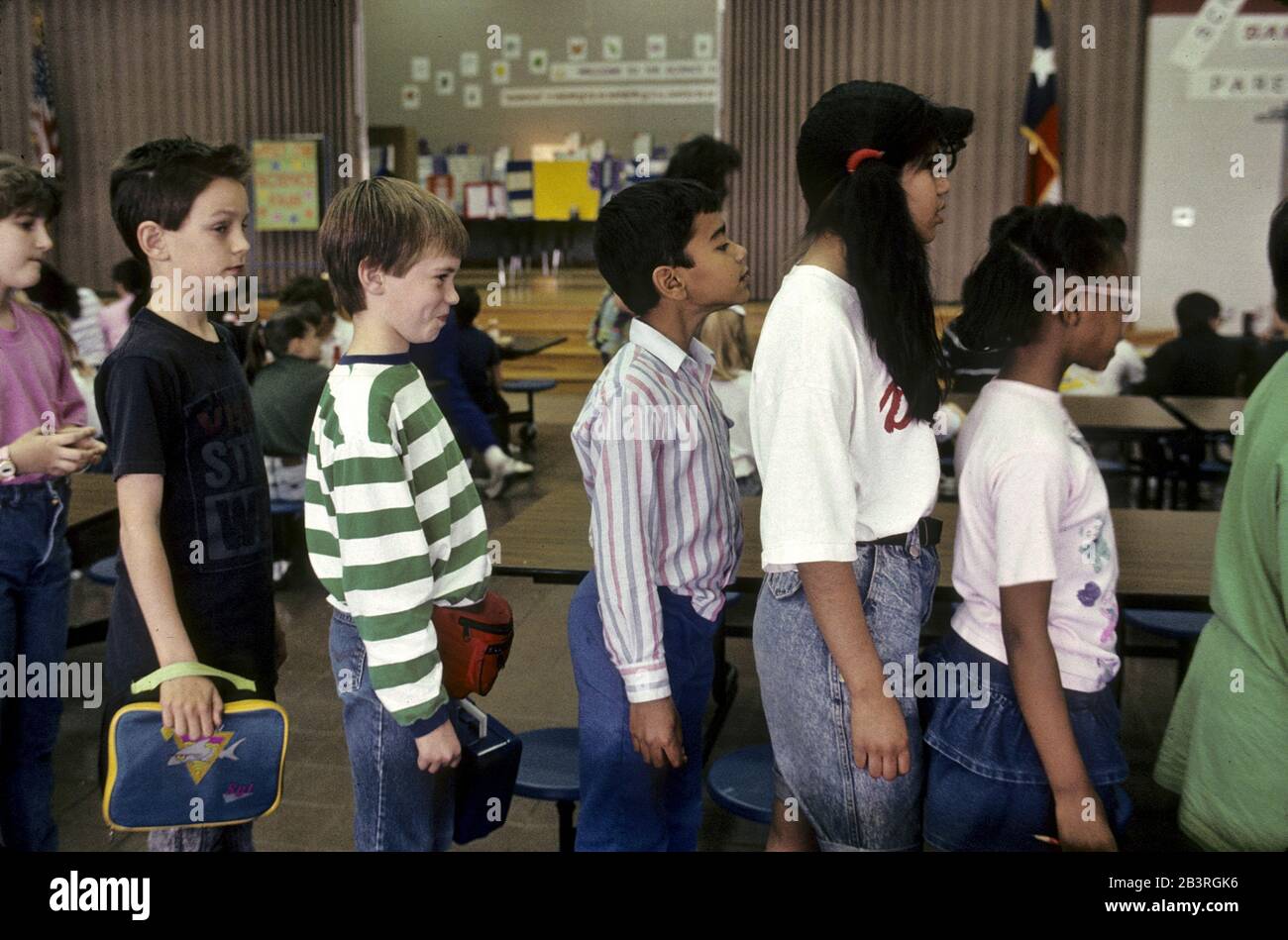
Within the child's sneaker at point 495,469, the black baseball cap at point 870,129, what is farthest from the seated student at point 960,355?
the child's sneaker at point 495,469

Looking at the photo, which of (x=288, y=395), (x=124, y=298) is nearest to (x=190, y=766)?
(x=288, y=395)

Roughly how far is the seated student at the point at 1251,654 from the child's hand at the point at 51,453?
174 centimetres

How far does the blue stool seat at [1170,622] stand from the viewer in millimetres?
2902

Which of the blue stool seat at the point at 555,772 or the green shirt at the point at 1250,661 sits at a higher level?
the green shirt at the point at 1250,661

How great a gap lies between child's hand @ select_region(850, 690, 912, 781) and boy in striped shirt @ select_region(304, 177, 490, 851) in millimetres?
541

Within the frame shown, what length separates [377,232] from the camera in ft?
5.34

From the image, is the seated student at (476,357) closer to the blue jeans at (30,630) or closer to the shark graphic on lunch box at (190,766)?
the blue jeans at (30,630)

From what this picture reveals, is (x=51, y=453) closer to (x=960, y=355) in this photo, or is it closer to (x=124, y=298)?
(x=960, y=355)

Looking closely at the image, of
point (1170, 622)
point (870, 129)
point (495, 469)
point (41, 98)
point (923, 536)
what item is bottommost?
point (495, 469)

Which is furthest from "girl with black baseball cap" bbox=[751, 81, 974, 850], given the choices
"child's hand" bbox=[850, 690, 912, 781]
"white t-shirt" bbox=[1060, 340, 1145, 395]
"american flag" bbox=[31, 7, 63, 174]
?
"american flag" bbox=[31, 7, 63, 174]

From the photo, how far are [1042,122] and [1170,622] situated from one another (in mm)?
6982

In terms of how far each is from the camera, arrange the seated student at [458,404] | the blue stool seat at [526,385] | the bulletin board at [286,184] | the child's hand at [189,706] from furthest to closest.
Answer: the bulletin board at [286,184] → the blue stool seat at [526,385] → the seated student at [458,404] → the child's hand at [189,706]

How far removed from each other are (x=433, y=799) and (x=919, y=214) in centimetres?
102
